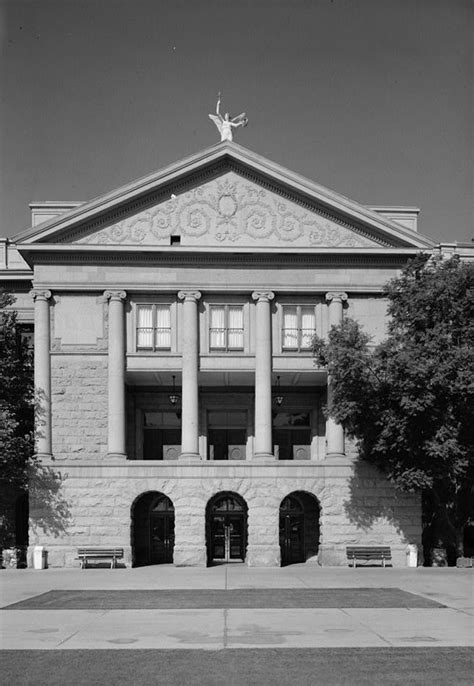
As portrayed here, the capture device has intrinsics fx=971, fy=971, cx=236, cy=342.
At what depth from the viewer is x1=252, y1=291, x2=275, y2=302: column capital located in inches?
1694

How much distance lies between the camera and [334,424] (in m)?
42.1

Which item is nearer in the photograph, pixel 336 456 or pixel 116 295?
pixel 336 456

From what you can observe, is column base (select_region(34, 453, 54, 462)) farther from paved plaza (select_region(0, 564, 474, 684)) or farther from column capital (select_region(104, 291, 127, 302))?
paved plaza (select_region(0, 564, 474, 684))

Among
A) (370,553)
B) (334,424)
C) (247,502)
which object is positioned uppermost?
(334,424)

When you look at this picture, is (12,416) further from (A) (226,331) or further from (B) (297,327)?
(B) (297,327)

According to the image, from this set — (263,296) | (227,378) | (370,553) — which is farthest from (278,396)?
(370,553)

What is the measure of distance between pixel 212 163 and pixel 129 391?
11.3m

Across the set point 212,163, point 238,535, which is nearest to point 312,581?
point 238,535

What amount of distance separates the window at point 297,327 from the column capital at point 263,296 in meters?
1.07

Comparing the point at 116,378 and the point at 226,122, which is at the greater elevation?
the point at 226,122

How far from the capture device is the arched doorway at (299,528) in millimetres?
45281

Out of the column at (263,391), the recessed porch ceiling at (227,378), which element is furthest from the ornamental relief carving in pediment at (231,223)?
the recessed porch ceiling at (227,378)

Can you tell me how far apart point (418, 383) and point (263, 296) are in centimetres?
928

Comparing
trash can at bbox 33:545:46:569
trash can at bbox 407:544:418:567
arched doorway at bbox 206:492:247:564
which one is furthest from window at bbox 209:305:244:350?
trash can at bbox 33:545:46:569
